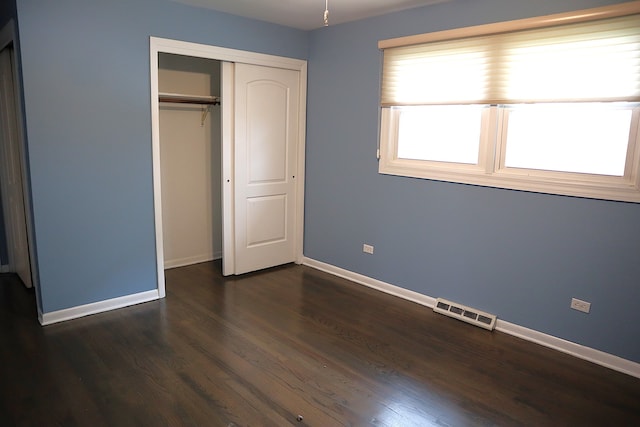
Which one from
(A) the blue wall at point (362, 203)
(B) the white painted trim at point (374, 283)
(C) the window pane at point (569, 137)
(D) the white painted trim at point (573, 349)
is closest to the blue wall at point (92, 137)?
(A) the blue wall at point (362, 203)

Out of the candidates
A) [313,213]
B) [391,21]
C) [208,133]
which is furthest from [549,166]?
[208,133]

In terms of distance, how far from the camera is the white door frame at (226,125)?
11.6 feet

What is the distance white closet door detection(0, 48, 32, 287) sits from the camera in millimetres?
3605

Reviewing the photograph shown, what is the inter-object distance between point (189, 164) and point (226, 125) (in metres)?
0.78

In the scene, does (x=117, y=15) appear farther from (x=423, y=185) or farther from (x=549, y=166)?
(x=549, y=166)

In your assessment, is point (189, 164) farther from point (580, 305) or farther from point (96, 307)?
point (580, 305)

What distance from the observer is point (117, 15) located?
3236mm

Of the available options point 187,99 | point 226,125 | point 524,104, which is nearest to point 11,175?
point 187,99

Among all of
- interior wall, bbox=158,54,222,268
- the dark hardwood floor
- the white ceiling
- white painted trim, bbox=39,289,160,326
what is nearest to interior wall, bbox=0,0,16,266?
the dark hardwood floor

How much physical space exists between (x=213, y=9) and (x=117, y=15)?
0.81 metres

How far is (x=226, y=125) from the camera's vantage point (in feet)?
13.4

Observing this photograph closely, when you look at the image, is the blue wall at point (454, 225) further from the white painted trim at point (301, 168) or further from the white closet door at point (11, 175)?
the white closet door at point (11, 175)

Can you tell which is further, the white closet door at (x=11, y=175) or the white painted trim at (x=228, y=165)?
the white painted trim at (x=228, y=165)

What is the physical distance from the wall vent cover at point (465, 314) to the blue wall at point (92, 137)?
8.04 ft
